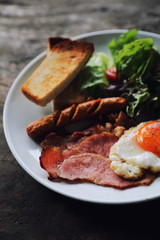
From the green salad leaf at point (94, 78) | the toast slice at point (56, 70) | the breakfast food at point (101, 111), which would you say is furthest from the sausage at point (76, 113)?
the green salad leaf at point (94, 78)

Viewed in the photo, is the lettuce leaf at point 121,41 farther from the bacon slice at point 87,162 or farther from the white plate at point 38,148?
the bacon slice at point 87,162

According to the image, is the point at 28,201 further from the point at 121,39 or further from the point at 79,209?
the point at 121,39

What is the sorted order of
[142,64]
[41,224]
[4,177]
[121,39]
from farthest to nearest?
1. [121,39]
2. [142,64]
3. [4,177]
4. [41,224]

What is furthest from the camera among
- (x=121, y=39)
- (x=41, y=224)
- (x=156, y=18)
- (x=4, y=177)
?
(x=156, y=18)

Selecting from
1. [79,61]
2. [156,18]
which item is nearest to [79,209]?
[79,61]

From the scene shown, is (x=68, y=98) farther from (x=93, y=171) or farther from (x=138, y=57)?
(x=93, y=171)
